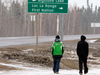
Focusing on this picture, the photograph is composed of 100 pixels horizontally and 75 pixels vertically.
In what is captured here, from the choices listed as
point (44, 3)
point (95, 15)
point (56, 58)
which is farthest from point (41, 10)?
point (95, 15)

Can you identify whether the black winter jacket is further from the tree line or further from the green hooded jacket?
the tree line

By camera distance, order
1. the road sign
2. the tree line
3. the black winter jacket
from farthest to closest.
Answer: the tree line → the road sign → the black winter jacket

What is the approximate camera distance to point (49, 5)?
21203 mm

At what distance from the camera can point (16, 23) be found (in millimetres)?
61250

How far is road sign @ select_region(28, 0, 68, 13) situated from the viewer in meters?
21.1

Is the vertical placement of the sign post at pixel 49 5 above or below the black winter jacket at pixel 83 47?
above

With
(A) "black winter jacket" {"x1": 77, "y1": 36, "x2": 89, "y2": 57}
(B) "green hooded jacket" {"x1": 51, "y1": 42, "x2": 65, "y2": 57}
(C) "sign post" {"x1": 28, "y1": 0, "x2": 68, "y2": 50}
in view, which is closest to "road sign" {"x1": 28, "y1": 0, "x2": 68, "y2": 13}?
(C) "sign post" {"x1": 28, "y1": 0, "x2": 68, "y2": 50}

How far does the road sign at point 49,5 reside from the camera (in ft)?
69.3

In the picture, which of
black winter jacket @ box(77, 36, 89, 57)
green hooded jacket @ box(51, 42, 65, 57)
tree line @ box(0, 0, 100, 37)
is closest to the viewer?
black winter jacket @ box(77, 36, 89, 57)

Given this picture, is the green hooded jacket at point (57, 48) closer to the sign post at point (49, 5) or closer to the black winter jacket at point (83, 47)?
the black winter jacket at point (83, 47)

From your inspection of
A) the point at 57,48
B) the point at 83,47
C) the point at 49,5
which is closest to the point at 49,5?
the point at 49,5

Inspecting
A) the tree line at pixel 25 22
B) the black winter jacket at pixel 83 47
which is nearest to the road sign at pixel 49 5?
the black winter jacket at pixel 83 47

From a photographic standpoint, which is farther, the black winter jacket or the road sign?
the road sign

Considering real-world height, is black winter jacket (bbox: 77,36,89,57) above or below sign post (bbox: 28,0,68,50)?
below
